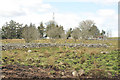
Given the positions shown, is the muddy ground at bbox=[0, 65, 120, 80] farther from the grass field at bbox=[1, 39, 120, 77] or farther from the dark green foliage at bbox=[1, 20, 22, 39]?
the dark green foliage at bbox=[1, 20, 22, 39]

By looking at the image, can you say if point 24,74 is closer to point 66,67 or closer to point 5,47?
point 66,67

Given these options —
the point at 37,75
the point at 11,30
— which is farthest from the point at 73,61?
the point at 11,30

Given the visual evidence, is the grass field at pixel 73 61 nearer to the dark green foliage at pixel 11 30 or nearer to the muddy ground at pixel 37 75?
the muddy ground at pixel 37 75

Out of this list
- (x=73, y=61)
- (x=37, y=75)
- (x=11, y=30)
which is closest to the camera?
(x=37, y=75)

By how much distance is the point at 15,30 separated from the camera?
43.7 meters

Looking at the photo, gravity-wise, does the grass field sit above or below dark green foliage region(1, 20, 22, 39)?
below

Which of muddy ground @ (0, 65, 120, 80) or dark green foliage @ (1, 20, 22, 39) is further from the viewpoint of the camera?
dark green foliage @ (1, 20, 22, 39)

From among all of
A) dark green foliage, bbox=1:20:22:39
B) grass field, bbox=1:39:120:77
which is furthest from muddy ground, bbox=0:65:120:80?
dark green foliage, bbox=1:20:22:39

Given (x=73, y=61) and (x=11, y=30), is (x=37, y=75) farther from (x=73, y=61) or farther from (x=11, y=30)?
(x=11, y=30)

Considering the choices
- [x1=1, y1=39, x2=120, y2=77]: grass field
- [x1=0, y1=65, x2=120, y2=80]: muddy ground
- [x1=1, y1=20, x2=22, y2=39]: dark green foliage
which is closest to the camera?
[x1=0, y1=65, x2=120, y2=80]: muddy ground

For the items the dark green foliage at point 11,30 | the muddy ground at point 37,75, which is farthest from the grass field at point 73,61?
the dark green foliage at point 11,30

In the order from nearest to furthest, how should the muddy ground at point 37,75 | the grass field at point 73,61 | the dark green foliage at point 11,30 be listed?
the muddy ground at point 37,75, the grass field at point 73,61, the dark green foliage at point 11,30

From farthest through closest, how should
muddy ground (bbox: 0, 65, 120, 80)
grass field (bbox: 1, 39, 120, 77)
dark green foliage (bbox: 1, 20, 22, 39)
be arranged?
dark green foliage (bbox: 1, 20, 22, 39) < grass field (bbox: 1, 39, 120, 77) < muddy ground (bbox: 0, 65, 120, 80)

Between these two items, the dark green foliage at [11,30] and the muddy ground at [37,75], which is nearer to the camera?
the muddy ground at [37,75]
